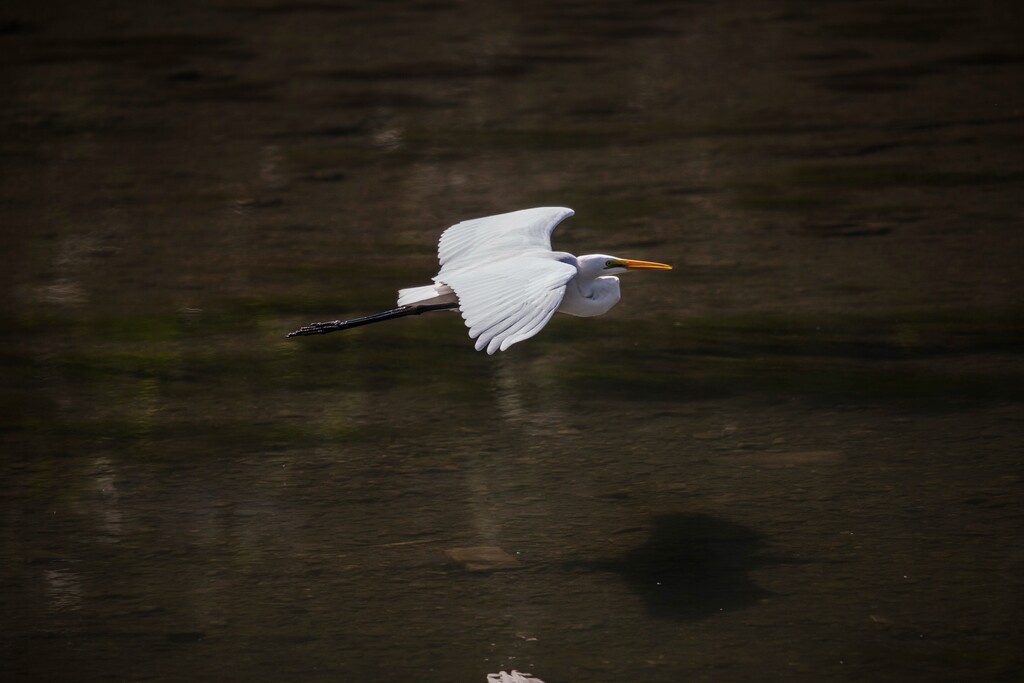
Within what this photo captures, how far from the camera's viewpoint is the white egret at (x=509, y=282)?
112 inches

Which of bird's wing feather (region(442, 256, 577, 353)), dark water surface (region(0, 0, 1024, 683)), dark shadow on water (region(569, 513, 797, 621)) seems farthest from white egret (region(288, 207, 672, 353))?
dark shadow on water (region(569, 513, 797, 621))

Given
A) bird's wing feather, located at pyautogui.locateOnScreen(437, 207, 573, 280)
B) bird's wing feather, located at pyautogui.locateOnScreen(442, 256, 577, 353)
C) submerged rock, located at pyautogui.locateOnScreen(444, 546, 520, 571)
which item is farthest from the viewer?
bird's wing feather, located at pyautogui.locateOnScreen(437, 207, 573, 280)

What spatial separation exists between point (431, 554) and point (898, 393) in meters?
1.57

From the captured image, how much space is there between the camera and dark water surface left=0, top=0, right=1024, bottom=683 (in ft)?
9.75

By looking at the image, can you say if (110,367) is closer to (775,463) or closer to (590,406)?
(590,406)

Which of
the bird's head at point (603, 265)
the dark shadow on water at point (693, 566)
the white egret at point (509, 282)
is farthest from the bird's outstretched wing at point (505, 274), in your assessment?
the dark shadow on water at point (693, 566)

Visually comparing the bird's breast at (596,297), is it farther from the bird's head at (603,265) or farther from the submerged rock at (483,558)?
the submerged rock at (483,558)

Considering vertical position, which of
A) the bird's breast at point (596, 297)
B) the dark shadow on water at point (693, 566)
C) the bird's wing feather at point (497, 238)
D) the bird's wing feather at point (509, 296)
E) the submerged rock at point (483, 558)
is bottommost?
the dark shadow on water at point (693, 566)

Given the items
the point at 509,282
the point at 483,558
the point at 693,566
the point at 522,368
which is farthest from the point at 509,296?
the point at 522,368

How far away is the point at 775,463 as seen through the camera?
11.9 feet

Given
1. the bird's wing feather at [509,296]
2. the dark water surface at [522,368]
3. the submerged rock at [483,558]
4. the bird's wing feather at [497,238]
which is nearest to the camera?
the bird's wing feather at [509,296]

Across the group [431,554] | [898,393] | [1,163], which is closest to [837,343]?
[898,393]

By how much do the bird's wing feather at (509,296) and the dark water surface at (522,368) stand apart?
2.02 feet

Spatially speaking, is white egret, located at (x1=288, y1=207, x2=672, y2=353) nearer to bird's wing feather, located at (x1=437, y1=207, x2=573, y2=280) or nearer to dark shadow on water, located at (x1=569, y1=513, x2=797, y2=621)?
bird's wing feather, located at (x1=437, y1=207, x2=573, y2=280)
